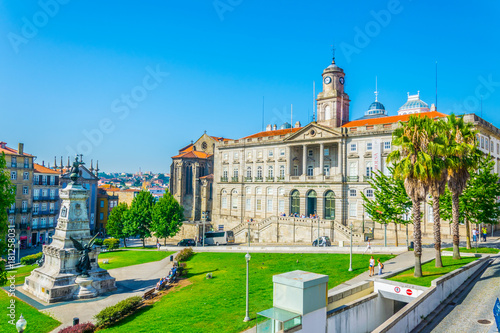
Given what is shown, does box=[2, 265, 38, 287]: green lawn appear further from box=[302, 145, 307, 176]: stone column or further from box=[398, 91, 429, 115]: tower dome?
box=[398, 91, 429, 115]: tower dome

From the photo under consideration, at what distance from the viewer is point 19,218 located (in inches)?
2459

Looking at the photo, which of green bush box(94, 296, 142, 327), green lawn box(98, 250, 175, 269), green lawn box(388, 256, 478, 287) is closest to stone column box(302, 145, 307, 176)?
green lawn box(98, 250, 175, 269)

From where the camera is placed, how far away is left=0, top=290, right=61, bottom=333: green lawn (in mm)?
21703

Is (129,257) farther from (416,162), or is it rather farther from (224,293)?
(416,162)

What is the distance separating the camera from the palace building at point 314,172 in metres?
52.7

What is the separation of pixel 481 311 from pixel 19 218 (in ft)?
217

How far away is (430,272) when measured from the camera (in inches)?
1003

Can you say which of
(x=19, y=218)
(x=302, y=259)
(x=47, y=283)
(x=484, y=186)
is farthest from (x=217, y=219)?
(x=484, y=186)

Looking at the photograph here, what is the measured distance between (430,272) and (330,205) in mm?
32708

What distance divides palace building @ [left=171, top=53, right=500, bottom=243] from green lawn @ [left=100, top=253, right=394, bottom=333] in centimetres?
1492

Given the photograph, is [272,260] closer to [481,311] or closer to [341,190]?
[481,311]

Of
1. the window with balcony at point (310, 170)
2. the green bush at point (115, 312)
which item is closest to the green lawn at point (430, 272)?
the green bush at point (115, 312)

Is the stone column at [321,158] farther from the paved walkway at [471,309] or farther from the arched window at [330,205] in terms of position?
the paved walkway at [471,309]

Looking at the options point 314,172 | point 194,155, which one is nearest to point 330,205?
point 314,172
